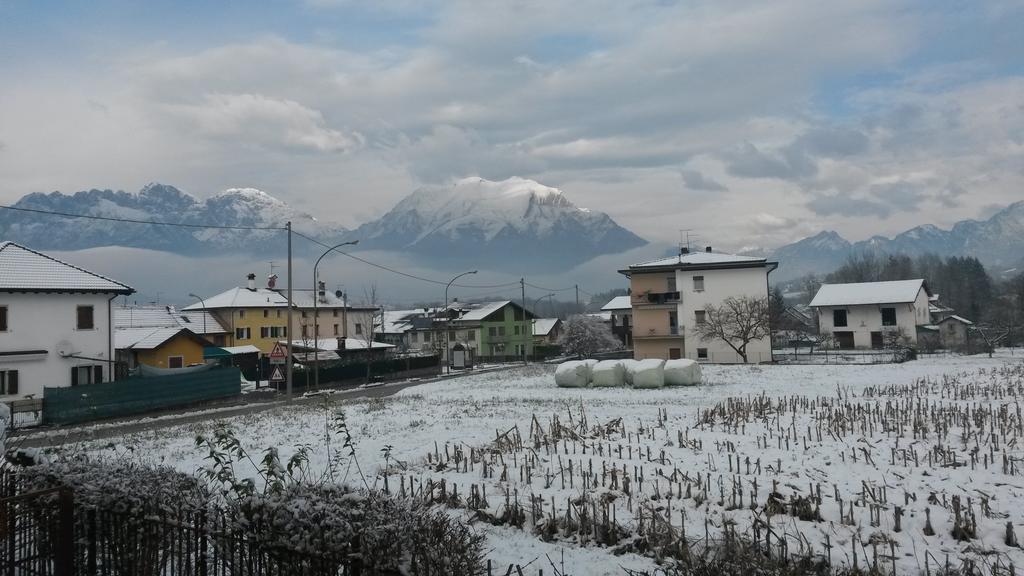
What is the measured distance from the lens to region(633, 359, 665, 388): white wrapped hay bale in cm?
3641

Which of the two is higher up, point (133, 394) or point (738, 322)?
point (738, 322)

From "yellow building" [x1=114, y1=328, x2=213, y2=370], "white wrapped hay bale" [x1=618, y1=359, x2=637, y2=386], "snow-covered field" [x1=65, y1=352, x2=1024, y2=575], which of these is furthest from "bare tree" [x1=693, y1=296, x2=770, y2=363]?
"yellow building" [x1=114, y1=328, x2=213, y2=370]

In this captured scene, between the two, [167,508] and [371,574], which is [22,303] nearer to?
[167,508]

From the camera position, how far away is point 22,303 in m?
35.9

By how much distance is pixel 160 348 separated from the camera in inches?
1818

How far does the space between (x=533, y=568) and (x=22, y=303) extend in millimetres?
37348

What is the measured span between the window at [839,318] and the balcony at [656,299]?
93.0 feet

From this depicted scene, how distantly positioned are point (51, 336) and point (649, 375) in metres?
31.4

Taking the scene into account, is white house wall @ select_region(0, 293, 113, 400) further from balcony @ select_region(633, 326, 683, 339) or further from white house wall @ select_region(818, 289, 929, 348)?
white house wall @ select_region(818, 289, 929, 348)

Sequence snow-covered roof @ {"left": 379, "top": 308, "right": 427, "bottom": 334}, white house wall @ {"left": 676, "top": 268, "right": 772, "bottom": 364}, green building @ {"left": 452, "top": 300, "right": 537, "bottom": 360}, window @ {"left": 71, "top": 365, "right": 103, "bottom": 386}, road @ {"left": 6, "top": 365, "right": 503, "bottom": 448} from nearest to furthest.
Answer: road @ {"left": 6, "top": 365, "right": 503, "bottom": 448}
window @ {"left": 71, "top": 365, "right": 103, "bottom": 386}
white house wall @ {"left": 676, "top": 268, "right": 772, "bottom": 364}
green building @ {"left": 452, "top": 300, "right": 537, "bottom": 360}
snow-covered roof @ {"left": 379, "top": 308, "right": 427, "bottom": 334}

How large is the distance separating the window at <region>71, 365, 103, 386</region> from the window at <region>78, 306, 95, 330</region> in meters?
2.21

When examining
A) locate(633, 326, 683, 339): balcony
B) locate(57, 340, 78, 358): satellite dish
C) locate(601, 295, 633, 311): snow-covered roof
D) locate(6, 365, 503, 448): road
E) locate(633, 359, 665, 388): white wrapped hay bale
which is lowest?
locate(6, 365, 503, 448): road

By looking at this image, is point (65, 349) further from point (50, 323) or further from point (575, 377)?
point (575, 377)

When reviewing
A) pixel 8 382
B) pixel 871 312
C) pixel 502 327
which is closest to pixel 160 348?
pixel 8 382
